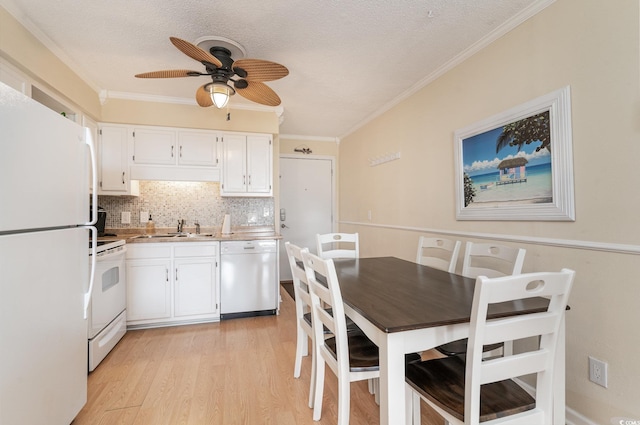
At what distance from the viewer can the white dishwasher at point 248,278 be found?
320 centimetres

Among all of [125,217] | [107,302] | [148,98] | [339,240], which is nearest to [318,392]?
[339,240]

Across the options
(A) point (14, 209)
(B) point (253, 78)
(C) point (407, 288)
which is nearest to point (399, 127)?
(B) point (253, 78)

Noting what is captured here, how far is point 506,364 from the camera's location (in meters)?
1.01

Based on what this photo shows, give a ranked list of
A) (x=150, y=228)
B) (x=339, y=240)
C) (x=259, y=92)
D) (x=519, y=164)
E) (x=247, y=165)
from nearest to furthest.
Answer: (x=519, y=164) → (x=259, y=92) → (x=339, y=240) → (x=150, y=228) → (x=247, y=165)

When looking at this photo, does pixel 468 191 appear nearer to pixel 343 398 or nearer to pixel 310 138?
pixel 343 398

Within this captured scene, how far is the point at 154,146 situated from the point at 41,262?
233 cm

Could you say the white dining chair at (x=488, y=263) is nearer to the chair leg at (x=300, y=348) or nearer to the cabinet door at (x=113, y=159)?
the chair leg at (x=300, y=348)

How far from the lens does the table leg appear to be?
3.46 feet

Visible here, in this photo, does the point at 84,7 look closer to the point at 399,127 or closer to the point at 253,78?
the point at 253,78

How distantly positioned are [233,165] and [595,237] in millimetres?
3278

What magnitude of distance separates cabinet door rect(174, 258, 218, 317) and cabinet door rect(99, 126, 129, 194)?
3.69 ft

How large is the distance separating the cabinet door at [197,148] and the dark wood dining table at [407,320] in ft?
8.47

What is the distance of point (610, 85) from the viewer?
147 cm

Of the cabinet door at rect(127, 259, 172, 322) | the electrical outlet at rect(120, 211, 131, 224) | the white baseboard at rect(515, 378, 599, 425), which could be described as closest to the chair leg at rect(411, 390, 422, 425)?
the white baseboard at rect(515, 378, 599, 425)
